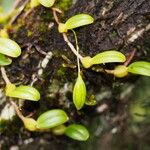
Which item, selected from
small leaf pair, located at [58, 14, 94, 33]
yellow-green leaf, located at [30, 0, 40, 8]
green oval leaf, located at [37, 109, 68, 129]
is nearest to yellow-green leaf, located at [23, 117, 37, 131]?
green oval leaf, located at [37, 109, 68, 129]

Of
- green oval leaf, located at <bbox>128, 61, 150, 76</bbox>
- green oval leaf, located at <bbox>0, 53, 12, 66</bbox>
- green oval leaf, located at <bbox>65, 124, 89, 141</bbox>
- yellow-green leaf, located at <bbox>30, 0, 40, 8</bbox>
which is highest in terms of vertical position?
yellow-green leaf, located at <bbox>30, 0, 40, 8</bbox>

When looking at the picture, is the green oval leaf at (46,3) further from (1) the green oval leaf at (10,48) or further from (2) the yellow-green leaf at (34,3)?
(1) the green oval leaf at (10,48)

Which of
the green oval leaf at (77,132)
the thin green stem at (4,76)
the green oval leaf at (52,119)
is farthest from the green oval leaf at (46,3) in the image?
the green oval leaf at (77,132)

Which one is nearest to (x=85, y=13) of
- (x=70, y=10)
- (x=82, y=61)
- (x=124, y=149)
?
(x=70, y=10)

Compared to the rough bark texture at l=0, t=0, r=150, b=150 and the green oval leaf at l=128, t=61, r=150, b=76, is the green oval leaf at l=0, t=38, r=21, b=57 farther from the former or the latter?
the green oval leaf at l=128, t=61, r=150, b=76

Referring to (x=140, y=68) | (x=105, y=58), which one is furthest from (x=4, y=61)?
(x=140, y=68)
